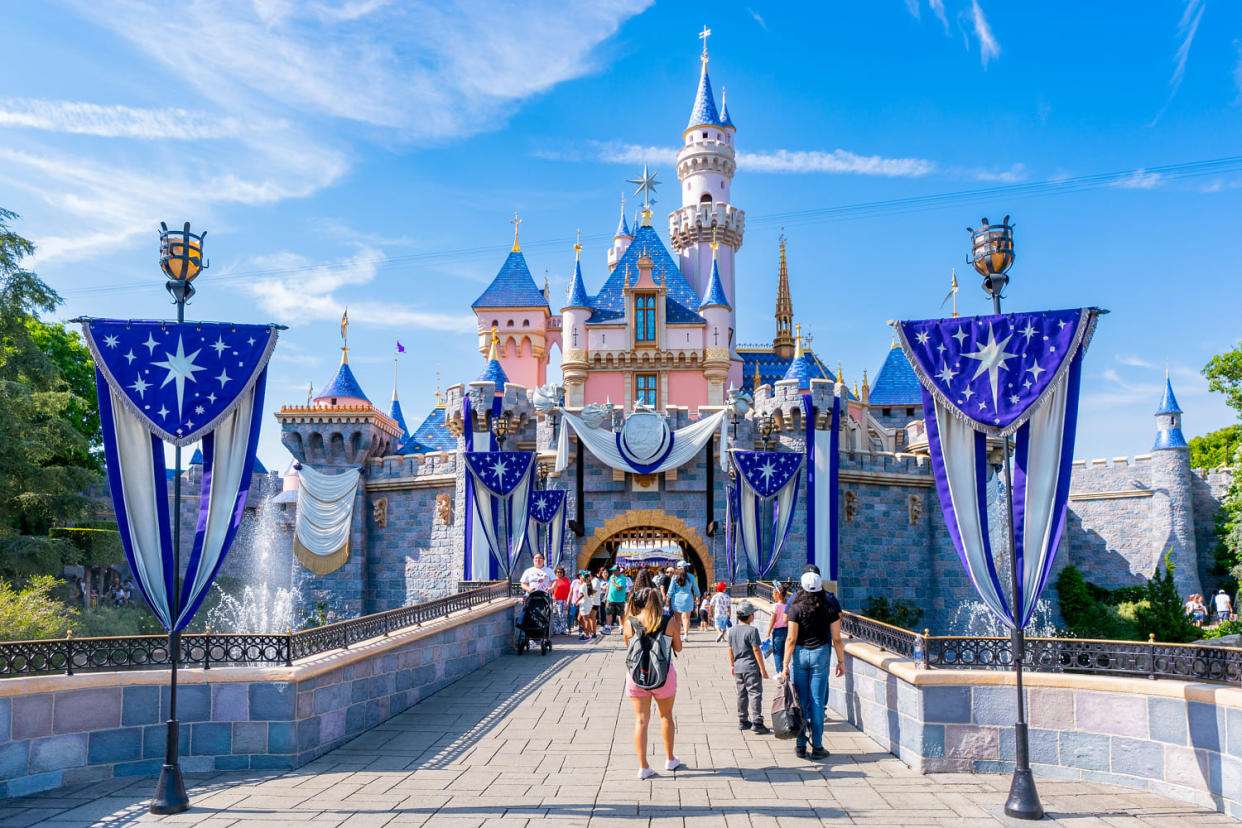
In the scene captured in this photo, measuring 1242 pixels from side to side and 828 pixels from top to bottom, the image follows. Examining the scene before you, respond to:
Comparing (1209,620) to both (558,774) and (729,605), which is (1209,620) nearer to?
(729,605)

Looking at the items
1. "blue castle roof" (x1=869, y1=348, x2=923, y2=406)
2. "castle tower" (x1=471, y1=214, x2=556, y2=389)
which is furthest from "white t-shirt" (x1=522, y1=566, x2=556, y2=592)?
"blue castle roof" (x1=869, y1=348, x2=923, y2=406)

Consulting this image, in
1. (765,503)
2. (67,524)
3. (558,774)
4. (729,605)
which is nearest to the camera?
(558,774)

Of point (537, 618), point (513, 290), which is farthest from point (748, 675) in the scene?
point (513, 290)

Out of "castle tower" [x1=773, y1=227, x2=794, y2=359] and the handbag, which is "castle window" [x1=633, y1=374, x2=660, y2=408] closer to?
"castle tower" [x1=773, y1=227, x2=794, y2=359]

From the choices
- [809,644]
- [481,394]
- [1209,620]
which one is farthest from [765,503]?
[1209,620]

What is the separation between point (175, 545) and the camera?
725cm

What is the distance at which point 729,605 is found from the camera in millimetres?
14586

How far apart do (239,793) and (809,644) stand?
460 centimetres

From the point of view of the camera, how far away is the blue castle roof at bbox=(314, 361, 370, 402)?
1185 inches

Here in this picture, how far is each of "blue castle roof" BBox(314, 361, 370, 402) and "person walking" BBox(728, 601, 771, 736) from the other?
2408 centimetres

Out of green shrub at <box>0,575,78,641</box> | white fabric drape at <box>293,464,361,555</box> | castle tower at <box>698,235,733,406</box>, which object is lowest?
green shrub at <box>0,575,78,641</box>

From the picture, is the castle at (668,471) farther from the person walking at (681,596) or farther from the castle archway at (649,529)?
the person walking at (681,596)

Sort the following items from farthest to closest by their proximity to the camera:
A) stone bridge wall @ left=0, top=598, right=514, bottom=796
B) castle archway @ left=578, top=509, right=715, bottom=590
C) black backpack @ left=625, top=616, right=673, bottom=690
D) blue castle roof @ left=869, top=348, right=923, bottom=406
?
blue castle roof @ left=869, top=348, right=923, bottom=406, castle archway @ left=578, top=509, right=715, bottom=590, black backpack @ left=625, top=616, right=673, bottom=690, stone bridge wall @ left=0, top=598, right=514, bottom=796

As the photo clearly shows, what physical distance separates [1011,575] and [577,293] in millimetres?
25608
